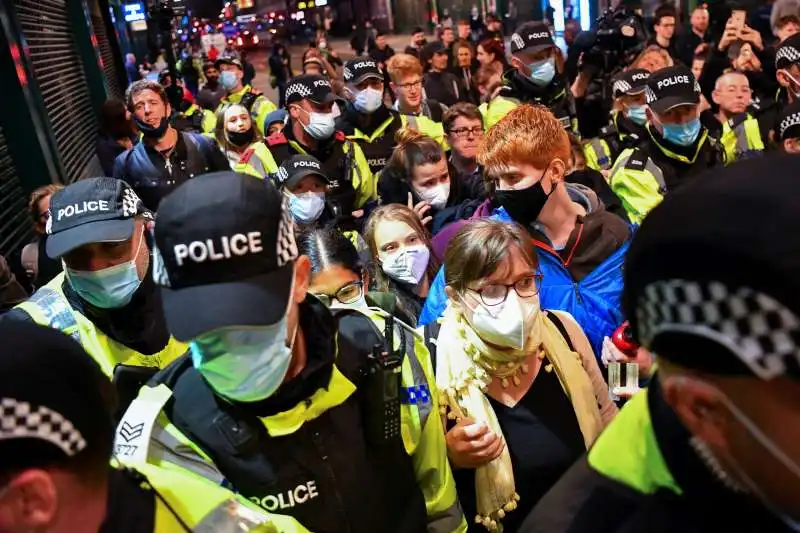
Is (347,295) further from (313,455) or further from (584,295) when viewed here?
(313,455)

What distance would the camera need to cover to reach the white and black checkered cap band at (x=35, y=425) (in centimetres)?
102

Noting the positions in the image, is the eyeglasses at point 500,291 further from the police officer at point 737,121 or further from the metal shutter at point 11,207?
the metal shutter at point 11,207

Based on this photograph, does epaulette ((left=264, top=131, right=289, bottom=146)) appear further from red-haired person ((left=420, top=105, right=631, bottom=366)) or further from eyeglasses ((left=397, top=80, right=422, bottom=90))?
red-haired person ((left=420, top=105, right=631, bottom=366))

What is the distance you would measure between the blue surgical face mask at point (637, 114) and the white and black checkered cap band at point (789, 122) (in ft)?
4.00

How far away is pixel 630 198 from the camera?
369 centimetres

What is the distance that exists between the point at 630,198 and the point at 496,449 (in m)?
2.15

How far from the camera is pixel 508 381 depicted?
2209 mm

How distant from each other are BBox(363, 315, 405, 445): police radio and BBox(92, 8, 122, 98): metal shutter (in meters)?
13.1

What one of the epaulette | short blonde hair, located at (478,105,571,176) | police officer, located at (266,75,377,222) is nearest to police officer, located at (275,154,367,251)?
police officer, located at (266,75,377,222)

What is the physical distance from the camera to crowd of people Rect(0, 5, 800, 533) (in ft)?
2.85

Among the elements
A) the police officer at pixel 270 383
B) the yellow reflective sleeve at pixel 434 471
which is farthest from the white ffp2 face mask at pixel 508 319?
the police officer at pixel 270 383

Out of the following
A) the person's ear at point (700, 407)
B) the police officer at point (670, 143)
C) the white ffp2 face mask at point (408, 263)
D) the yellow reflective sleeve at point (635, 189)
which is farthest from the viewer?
the police officer at point (670, 143)

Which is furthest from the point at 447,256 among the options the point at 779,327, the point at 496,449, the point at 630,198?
the point at 630,198

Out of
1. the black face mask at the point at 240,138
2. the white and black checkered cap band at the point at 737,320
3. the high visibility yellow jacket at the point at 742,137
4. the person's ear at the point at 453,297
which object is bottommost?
Answer: the high visibility yellow jacket at the point at 742,137
